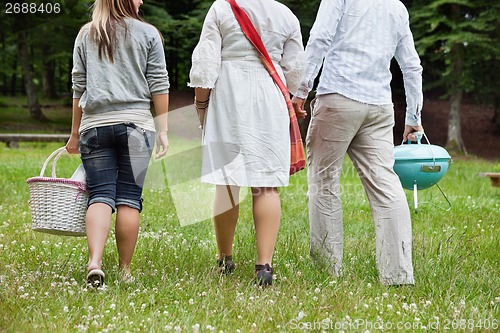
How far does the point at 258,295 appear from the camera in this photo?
3.75 m

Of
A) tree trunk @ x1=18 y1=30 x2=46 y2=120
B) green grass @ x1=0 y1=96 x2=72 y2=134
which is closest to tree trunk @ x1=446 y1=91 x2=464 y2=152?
green grass @ x1=0 y1=96 x2=72 y2=134

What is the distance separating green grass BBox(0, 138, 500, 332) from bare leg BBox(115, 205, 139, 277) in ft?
0.48

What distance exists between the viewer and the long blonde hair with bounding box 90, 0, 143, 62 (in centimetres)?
395

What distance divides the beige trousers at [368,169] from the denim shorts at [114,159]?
1123mm

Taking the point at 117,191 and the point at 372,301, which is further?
the point at 117,191

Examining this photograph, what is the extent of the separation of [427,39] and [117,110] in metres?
16.2

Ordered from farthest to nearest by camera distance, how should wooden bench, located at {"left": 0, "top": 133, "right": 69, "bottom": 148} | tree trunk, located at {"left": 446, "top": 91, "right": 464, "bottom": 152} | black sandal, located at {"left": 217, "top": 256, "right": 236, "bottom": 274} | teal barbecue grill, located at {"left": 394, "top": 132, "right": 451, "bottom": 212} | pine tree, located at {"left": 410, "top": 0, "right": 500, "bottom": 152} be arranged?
tree trunk, located at {"left": 446, "top": 91, "right": 464, "bottom": 152}, pine tree, located at {"left": 410, "top": 0, "right": 500, "bottom": 152}, wooden bench, located at {"left": 0, "top": 133, "right": 69, "bottom": 148}, teal barbecue grill, located at {"left": 394, "top": 132, "right": 451, "bottom": 212}, black sandal, located at {"left": 217, "top": 256, "right": 236, "bottom": 274}

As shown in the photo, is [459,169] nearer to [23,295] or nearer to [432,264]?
[432,264]

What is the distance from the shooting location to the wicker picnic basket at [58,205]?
13.0ft

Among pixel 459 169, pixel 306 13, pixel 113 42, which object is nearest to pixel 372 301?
pixel 113 42

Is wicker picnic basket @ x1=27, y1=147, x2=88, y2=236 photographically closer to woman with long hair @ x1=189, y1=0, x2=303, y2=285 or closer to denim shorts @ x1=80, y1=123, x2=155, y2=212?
denim shorts @ x1=80, y1=123, x2=155, y2=212

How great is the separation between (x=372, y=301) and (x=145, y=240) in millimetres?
2279

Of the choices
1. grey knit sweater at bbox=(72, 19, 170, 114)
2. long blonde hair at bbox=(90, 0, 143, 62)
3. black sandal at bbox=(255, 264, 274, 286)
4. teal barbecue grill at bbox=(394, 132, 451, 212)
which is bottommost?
black sandal at bbox=(255, 264, 274, 286)

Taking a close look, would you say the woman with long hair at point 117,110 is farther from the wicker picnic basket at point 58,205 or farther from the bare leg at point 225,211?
the bare leg at point 225,211
